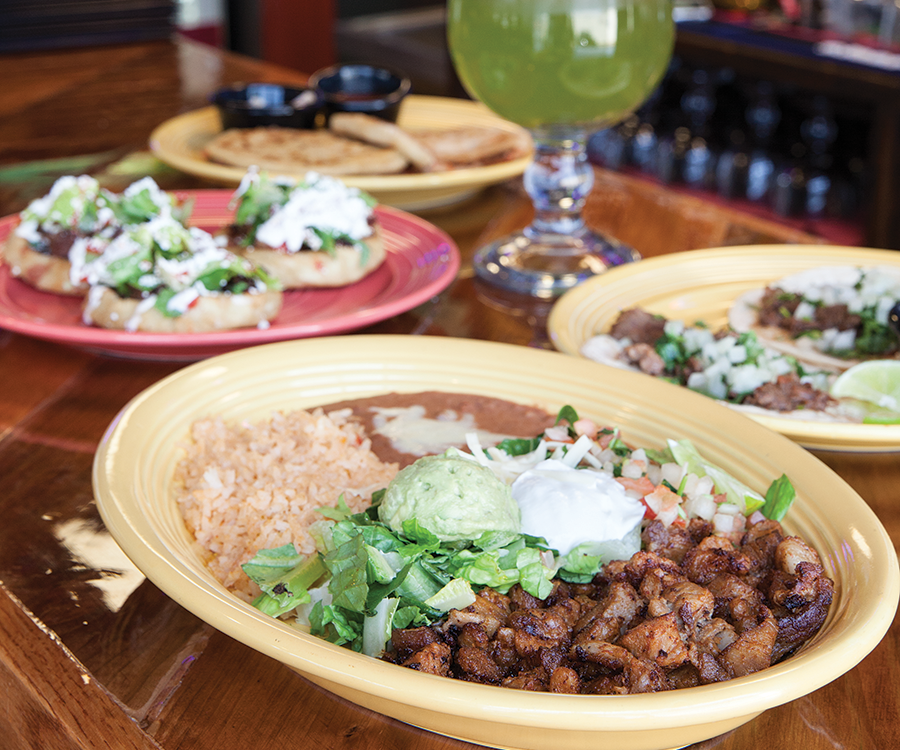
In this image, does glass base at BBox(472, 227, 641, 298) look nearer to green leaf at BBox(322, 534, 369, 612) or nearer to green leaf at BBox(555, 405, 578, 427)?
green leaf at BBox(555, 405, 578, 427)

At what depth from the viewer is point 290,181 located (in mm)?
1894

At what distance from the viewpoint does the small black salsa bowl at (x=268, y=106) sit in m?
2.59

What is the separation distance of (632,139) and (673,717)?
16.7ft

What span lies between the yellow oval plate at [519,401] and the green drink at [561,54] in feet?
2.12

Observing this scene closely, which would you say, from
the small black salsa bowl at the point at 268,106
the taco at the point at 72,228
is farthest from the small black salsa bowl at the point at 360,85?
the taco at the point at 72,228

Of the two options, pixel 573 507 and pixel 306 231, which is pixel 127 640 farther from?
pixel 306 231

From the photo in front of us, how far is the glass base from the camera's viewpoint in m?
1.84

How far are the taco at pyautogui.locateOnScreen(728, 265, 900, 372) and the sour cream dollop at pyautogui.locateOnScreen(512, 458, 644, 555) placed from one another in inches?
27.0

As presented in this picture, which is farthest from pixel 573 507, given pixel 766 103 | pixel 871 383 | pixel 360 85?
pixel 766 103

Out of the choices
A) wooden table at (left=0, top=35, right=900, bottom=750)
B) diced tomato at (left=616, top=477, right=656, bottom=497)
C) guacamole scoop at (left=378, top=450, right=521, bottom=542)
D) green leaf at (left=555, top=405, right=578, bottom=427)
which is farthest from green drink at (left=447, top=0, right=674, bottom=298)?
guacamole scoop at (left=378, top=450, right=521, bottom=542)

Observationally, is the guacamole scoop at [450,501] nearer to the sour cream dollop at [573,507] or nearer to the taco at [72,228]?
the sour cream dollop at [573,507]

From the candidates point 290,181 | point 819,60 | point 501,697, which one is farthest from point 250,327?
point 819,60

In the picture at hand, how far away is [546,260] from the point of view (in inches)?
75.5

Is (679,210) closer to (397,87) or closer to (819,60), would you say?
(397,87)
